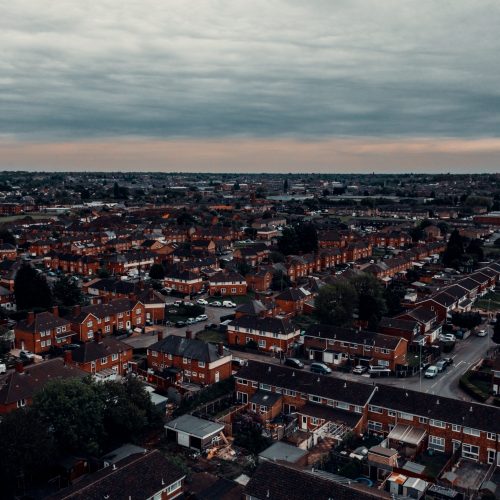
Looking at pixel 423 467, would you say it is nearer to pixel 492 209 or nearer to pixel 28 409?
pixel 28 409

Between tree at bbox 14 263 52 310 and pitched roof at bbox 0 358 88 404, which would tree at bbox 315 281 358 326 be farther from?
tree at bbox 14 263 52 310

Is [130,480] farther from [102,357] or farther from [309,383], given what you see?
[102,357]

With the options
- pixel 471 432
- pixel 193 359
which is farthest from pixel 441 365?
pixel 193 359

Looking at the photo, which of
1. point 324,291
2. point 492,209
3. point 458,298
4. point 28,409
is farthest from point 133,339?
point 492,209

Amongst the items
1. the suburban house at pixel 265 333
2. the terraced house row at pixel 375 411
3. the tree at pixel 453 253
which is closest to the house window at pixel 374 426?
the terraced house row at pixel 375 411

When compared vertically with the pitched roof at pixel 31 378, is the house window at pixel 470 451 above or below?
below

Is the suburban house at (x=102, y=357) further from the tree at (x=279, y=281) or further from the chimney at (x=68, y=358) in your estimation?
the tree at (x=279, y=281)

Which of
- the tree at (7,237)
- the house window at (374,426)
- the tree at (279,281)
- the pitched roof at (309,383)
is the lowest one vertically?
the house window at (374,426)
